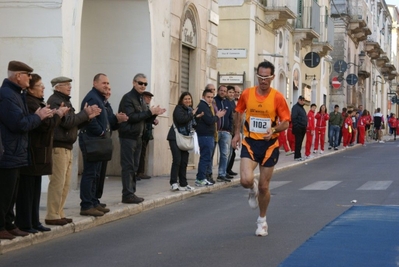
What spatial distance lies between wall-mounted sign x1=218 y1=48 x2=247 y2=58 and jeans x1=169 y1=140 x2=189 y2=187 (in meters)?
14.0

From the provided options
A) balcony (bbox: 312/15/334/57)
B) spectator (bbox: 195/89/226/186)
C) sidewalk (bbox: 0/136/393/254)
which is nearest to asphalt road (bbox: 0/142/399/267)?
sidewalk (bbox: 0/136/393/254)

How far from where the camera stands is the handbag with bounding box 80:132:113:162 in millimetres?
11952

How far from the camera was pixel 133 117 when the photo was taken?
13969 mm

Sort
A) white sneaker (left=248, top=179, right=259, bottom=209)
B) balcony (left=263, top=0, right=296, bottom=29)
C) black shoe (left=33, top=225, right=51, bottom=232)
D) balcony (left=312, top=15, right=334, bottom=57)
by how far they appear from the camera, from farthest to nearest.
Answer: balcony (left=312, top=15, right=334, bottom=57) → balcony (left=263, top=0, right=296, bottom=29) → white sneaker (left=248, top=179, right=259, bottom=209) → black shoe (left=33, top=225, right=51, bottom=232)

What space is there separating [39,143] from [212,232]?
7.88ft

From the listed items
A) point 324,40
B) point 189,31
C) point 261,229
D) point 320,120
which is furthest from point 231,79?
→ point 261,229

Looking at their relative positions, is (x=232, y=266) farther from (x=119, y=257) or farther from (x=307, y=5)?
(x=307, y=5)

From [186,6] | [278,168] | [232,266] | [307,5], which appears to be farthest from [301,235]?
[307,5]

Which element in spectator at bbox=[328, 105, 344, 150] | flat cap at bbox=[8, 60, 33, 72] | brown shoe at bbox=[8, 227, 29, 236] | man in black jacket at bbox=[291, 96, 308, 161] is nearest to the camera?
flat cap at bbox=[8, 60, 33, 72]

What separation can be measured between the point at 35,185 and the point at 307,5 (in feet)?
102

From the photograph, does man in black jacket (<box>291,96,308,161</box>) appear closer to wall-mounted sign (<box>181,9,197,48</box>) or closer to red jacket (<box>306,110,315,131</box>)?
red jacket (<box>306,110,315,131</box>)

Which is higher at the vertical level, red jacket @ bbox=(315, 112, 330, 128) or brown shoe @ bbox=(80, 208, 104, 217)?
red jacket @ bbox=(315, 112, 330, 128)

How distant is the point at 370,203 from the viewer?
14469 mm

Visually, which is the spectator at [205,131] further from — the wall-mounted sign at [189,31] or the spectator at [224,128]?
the wall-mounted sign at [189,31]
